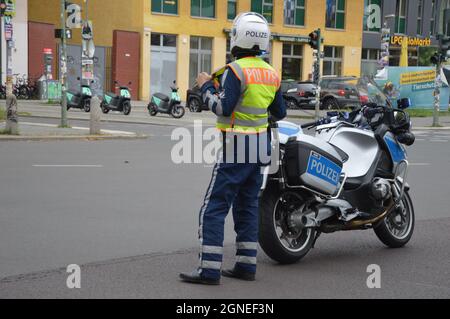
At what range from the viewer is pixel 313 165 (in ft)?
20.0

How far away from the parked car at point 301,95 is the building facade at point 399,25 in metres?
14.0

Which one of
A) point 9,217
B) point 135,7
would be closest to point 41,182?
point 9,217

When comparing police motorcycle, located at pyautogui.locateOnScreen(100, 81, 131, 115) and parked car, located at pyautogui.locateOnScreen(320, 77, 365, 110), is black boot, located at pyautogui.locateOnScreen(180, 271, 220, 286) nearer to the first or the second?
police motorcycle, located at pyautogui.locateOnScreen(100, 81, 131, 115)

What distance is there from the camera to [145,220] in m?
8.20

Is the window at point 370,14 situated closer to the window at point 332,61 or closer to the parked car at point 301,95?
the window at point 332,61

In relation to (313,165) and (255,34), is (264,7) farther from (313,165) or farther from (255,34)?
(255,34)

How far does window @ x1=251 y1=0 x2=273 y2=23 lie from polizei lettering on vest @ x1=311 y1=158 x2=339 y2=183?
40906 mm

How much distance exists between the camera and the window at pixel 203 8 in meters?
43.9

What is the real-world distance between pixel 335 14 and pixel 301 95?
570 inches

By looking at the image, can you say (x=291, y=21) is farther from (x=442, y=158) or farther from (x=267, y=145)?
(x=267, y=145)

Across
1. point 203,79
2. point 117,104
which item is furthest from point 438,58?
point 203,79

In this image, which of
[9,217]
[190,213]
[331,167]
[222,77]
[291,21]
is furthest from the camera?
[291,21]

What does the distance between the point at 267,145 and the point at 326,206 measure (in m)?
0.94

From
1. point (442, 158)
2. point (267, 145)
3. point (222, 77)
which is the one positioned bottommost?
point (442, 158)
